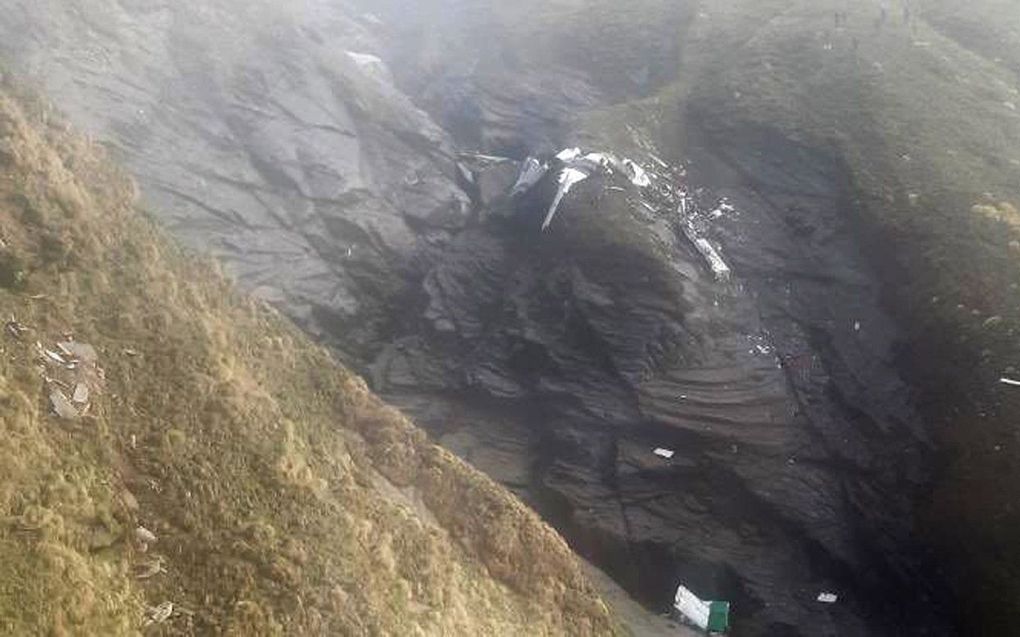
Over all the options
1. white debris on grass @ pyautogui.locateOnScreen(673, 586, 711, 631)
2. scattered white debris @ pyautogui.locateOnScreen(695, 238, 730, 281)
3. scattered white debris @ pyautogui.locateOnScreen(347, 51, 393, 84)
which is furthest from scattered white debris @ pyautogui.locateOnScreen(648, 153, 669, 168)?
scattered white debris @ pyautogui.locateOnScreen(347, 51, 393, 84)

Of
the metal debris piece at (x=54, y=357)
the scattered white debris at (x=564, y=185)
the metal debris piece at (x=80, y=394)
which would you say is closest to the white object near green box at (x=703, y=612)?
the scattered white debris at (x=564, y=185)

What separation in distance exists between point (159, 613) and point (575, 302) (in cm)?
2517

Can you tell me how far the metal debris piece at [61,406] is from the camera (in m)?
15.4

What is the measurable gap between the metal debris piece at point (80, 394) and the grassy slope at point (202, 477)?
0.29 metres

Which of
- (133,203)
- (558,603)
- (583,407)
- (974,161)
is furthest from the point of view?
(974,161)

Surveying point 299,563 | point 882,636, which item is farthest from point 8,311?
point 882,636

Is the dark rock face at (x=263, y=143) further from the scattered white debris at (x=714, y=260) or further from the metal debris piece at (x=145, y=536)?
the metal debris piece at (x=145, y=536)

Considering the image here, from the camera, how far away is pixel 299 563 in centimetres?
1631

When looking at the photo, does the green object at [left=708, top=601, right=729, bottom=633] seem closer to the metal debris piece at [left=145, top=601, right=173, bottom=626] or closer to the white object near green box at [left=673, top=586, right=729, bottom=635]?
the white object near green box at [left=673, top=586, right=729, bottom=635]

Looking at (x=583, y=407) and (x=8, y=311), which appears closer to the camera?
(x=8, y=311)

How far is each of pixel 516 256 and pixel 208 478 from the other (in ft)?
86.9

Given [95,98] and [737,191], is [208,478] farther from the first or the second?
[737,191]

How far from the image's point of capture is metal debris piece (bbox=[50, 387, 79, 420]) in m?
15.4

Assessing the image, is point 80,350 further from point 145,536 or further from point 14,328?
point 145,536
